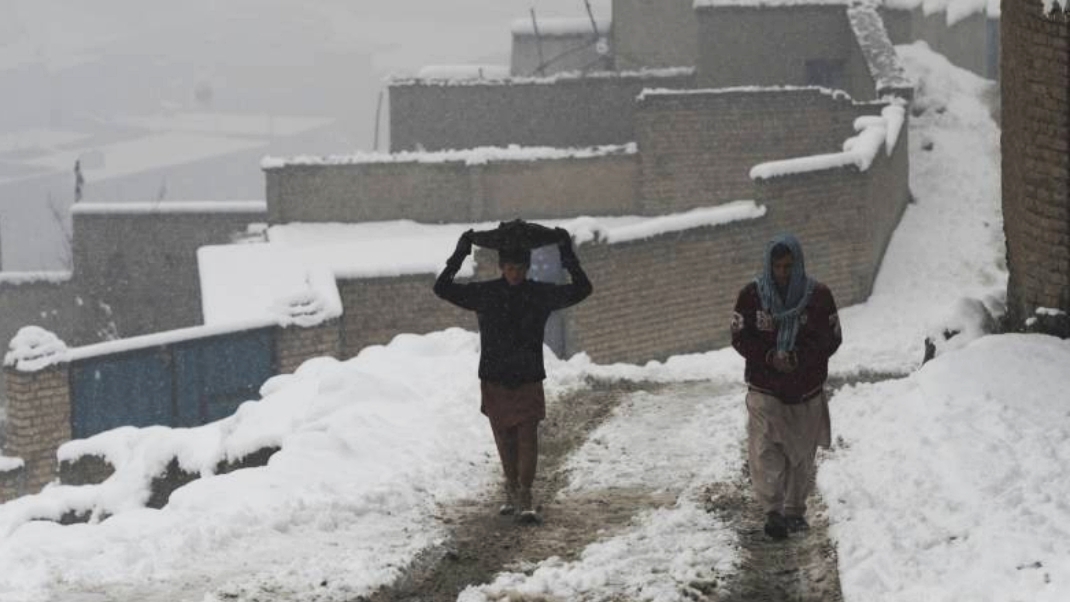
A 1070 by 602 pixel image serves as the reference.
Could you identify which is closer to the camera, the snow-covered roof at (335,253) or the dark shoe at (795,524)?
the dark shoe at (795,524)

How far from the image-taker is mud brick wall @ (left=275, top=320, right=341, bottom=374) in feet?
67.9

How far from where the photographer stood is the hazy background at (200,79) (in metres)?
94.2

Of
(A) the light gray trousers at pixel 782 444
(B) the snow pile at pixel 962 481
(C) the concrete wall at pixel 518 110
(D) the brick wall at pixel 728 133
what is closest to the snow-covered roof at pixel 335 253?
(D) the brick wall at pixel 728 133

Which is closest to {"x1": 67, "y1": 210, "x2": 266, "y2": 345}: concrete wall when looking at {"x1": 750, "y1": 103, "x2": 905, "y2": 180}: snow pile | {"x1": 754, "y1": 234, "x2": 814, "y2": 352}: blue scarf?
{"x1": 750, "y1": 103, "x2": 905, "y2": 180}: snow pile

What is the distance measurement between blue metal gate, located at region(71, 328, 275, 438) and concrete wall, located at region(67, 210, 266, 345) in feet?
56.9

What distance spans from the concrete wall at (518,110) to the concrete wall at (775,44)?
1421 millimetres

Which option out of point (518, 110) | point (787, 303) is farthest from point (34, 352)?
point (518, 110)

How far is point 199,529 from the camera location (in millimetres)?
9188

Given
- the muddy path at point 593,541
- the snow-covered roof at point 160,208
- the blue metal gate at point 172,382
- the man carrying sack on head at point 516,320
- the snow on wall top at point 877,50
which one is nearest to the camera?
the muddy path at point 593,541

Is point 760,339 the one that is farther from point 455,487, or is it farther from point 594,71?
point 594,71

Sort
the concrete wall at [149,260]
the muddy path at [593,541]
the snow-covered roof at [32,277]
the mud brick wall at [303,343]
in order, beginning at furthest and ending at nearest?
the snow-covered roof at [32,277]
the concrete wall at [149,260]
the mud brick wall at [303,343]
the muddy path at [593,541]

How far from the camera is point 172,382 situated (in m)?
20.6

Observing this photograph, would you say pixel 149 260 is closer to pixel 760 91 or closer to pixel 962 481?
pixel 760 91

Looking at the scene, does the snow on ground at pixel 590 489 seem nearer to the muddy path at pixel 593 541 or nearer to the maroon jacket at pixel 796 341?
the muddy path at pixel 593 541
